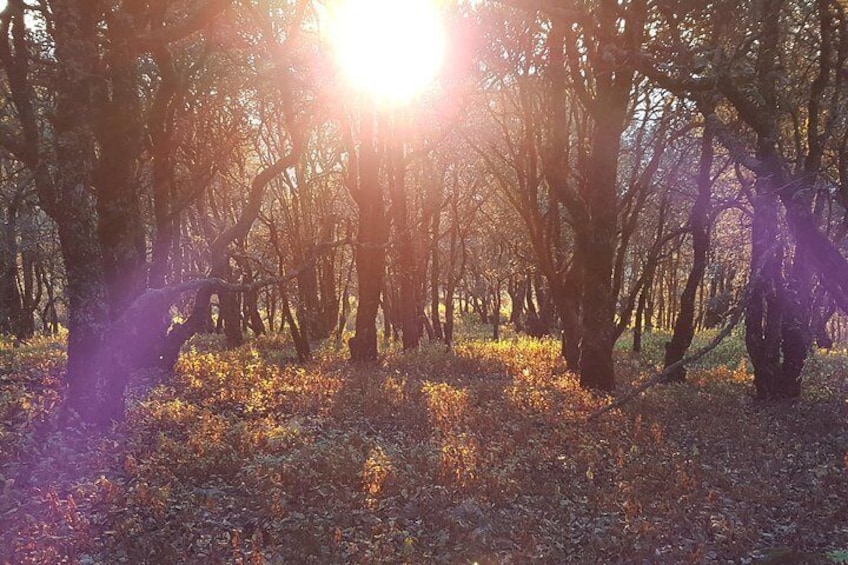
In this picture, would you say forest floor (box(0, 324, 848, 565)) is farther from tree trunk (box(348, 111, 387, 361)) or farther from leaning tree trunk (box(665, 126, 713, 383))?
tree trunk (box(348, 111, 387, 361))

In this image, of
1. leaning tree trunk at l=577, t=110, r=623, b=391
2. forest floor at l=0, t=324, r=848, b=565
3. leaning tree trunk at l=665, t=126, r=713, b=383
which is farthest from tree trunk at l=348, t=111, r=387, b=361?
leaning tree trunk at l=665, t=126, r=713, b=383

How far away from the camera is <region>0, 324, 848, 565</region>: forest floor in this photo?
6793 mm

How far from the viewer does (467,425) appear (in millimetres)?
11180

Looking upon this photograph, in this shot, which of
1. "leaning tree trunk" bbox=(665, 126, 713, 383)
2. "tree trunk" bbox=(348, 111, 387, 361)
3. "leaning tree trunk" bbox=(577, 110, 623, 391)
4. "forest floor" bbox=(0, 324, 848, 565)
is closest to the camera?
"forest floor" bbox=(0, 324, 848, 565)

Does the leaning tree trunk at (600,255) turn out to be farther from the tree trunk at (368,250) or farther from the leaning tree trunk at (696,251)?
the tree trunk at (368,250)

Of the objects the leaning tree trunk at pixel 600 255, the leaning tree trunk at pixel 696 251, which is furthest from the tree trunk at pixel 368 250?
the leaning tree trunk at pixel 696 251

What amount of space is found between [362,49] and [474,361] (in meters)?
9.91

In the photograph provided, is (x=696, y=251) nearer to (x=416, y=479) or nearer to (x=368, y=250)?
(x=368, y=250)

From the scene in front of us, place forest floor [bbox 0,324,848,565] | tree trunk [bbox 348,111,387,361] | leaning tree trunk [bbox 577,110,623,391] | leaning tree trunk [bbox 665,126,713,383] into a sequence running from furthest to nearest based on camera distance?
tree trunk [bbox 348,111,387,361] < leaning tree trunk [bbox 665,126,713,383] < leaning tree trunk [bbox 577,110,623,391] < forest floor [bbox 0,324,848,565]

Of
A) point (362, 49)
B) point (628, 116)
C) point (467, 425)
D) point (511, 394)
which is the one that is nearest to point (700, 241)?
point (628, 116)

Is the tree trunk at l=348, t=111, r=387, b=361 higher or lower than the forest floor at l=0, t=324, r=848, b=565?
higher

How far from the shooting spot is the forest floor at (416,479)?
679cm

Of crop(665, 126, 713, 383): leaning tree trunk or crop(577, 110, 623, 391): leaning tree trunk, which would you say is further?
crop(665, 126, 713, 383): leaning tree trunk

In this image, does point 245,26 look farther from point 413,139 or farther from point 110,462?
point 110,462
